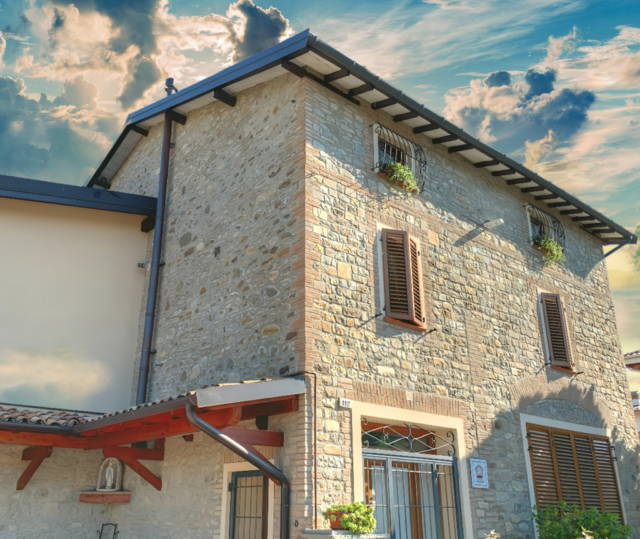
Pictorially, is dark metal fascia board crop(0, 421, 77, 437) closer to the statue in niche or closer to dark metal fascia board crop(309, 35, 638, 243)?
the statue in niche

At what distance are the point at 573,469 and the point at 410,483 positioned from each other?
368 cm

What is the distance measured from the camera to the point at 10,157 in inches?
1215

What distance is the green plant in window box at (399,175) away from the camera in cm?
842

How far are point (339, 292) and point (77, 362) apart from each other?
14.7 ft

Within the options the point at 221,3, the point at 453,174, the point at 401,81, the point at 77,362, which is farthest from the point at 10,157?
the point at 453,174

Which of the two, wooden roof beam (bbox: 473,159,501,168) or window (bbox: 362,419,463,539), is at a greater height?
wooden roof beam (bbox: 473,159,501,168)

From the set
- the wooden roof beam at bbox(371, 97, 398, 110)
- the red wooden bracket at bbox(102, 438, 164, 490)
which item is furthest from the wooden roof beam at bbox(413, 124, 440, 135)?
the red wooden bracket at bbox(102, 438, 164, 490)

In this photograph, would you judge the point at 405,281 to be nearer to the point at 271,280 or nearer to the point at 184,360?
the point at 271,280

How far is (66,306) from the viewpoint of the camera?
30.2ft

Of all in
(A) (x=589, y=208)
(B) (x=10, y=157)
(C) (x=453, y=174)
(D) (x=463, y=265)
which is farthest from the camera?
(B) (x=10, y=157)

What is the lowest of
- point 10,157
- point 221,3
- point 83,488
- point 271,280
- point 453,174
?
point 83,488

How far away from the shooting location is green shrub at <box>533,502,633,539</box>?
7848 mm

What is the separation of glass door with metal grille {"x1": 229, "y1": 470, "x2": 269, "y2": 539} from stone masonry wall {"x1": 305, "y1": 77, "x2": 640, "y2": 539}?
891 millimetres

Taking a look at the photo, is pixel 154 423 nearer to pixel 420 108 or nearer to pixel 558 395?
pixel 420 108
